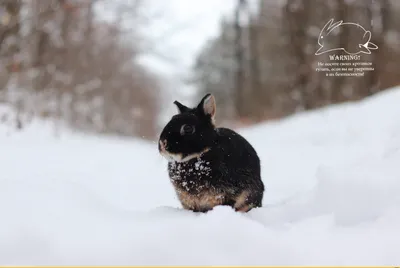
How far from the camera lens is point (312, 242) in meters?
1.88

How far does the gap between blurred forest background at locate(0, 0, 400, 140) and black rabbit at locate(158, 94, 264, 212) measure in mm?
2419

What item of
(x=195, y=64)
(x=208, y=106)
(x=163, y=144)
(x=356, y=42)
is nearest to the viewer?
(x=163, y=144)

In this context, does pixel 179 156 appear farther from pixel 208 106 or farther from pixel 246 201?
pixel 246 201

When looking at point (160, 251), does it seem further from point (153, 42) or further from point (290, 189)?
point (153, 42)

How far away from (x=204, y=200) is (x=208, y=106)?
0.51m

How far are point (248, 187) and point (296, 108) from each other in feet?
39.6

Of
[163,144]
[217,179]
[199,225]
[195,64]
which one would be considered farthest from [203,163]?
[195,64]

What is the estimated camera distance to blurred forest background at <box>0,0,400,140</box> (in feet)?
26.1

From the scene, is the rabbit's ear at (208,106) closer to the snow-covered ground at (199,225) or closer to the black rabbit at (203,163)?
the black rabbit at (203,163)

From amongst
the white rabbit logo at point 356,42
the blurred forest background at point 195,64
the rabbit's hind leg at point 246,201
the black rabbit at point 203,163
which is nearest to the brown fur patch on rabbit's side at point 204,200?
the black rabbit at point 203,163

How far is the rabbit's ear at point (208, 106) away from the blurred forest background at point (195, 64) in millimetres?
2415

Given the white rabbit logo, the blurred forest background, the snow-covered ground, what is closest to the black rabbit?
the snow-covered ground

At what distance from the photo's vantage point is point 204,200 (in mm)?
2520

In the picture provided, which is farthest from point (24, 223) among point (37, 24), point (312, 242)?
point (37, 24)
